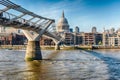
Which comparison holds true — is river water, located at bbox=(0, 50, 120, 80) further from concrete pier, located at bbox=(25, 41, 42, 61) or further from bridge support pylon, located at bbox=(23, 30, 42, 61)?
bridge support pylon, located at bbox=(23, 30, 42, 61)

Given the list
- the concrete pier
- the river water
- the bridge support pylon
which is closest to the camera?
the river water

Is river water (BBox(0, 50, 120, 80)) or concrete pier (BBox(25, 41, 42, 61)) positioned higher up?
concrete pier (BBox(25, 41, 42, 61))

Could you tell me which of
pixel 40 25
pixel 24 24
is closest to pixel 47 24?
pixel 40 25

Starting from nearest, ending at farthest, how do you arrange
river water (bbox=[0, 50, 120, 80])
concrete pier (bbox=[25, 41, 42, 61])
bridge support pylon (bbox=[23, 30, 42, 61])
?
river water (bbox=[0, 50, 120, 80]) < concrete pier (bbox=[25, 41, 42, 61]) < bridge support pylon (bbox=[23, 30, 42, 61])

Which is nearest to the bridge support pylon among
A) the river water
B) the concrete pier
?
the concrete pier

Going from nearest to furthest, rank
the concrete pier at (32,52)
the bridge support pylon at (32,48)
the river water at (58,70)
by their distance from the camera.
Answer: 1. the river water at (58,70)
2. the concrete pier at (32,52)
3. the bridge support pylon at (32,48)

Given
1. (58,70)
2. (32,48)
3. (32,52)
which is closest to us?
(58,70)

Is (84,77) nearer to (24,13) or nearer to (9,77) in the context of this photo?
(9,77)

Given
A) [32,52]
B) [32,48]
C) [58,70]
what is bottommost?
[58,70]

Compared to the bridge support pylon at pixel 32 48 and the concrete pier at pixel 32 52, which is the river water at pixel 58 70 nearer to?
the concrete pier at pixel 32 52

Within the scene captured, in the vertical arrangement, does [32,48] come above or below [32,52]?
above

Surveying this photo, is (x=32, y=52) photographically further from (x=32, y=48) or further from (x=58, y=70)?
(x=58, y=70)

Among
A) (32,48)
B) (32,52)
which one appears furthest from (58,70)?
(32,48)

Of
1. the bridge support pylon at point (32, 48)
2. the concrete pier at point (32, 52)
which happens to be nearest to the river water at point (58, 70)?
the concrete pier at point (32, 52)
